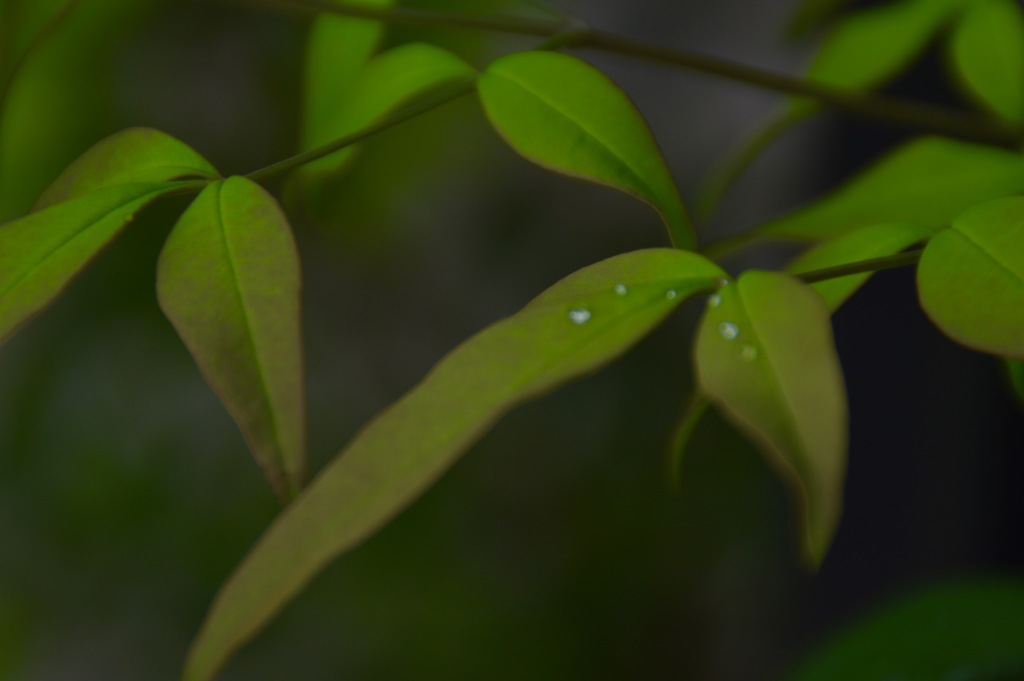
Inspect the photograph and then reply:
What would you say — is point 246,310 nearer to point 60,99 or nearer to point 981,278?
point 981,278

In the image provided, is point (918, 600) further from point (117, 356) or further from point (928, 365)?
point (117, 356)

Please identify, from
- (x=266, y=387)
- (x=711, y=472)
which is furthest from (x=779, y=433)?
(x=711, y=472)

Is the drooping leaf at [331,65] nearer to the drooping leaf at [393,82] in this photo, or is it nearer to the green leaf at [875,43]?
the drooping leaf at [393,82]

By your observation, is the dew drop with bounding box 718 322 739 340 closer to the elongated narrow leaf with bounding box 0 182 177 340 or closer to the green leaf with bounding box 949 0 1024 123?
the elongated narrow leaf with bounding box 0 182 177 340

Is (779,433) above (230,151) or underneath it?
above

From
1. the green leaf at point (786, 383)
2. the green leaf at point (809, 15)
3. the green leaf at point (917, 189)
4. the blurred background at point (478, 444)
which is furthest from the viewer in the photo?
the blurred background at point (478, 444)

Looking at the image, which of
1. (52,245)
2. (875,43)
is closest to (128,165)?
(52,245)

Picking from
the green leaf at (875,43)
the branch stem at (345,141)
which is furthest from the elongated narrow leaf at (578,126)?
the green leaf at (875,43)
